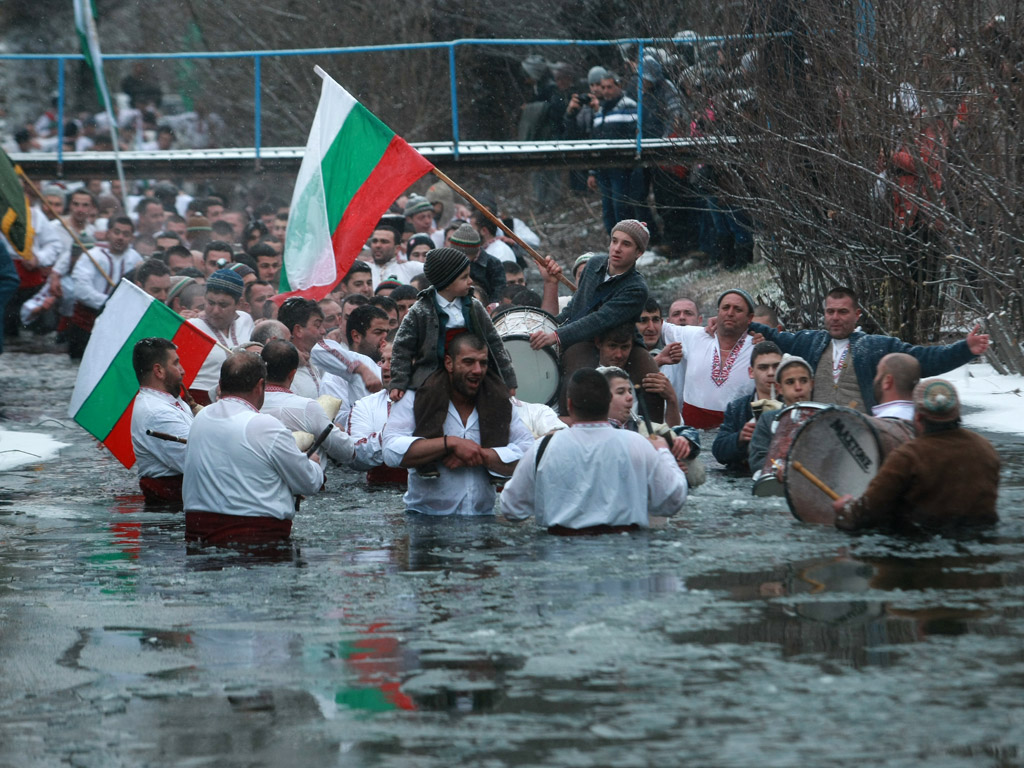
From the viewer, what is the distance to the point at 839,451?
9.60 meters

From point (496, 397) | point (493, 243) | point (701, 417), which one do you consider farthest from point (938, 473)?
point (493, 243)

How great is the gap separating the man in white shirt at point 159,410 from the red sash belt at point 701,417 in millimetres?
4689

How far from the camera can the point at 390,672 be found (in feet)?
22.0

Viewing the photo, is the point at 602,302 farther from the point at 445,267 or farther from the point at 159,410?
the point at 159,410

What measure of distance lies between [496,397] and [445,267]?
864 mm

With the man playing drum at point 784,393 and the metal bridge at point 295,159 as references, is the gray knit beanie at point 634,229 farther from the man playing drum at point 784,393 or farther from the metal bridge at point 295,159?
the metal bridge at point 295,159

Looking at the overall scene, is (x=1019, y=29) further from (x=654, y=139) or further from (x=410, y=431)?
(x=654, y=139)

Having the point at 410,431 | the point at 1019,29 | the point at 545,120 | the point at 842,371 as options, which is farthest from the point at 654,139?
the point at 410,431

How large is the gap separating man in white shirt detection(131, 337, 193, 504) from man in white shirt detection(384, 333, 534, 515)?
64.8 inches

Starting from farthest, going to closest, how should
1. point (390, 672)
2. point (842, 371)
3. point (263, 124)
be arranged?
point (263, 124) < point (842, 371) < point (390, 672)

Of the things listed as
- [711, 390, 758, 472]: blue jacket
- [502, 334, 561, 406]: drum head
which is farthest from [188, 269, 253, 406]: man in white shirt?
[711, 390, 758, 472]: blue jacket

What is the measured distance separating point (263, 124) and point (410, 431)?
71.7ft

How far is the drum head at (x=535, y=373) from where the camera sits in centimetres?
1311

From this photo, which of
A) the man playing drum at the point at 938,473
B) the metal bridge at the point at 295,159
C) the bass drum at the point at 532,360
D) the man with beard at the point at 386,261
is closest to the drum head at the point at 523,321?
the bass drum at the point at 532,360
